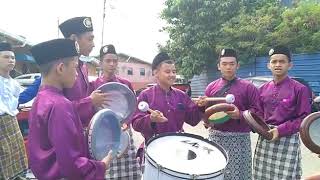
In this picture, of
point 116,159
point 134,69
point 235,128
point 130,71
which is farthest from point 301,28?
point 134,69

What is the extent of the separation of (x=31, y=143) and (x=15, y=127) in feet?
7.66

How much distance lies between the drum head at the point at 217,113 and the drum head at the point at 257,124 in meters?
0.19

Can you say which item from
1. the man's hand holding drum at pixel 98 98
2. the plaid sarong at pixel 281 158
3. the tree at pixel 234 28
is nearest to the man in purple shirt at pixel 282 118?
the plaid sarong at pixel 281 158

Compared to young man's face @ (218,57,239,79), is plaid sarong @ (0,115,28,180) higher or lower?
lower

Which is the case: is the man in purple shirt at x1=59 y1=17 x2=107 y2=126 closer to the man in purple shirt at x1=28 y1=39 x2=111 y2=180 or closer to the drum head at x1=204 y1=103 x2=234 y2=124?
the man in purple shirt at x1=28 y1=39 x2=111 y2=180

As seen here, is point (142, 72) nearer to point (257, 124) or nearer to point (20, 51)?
point (20, 51)

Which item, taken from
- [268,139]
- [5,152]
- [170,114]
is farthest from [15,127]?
[268,139]

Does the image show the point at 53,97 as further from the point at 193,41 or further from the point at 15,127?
the point at 193,41

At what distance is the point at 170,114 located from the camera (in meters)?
4.10

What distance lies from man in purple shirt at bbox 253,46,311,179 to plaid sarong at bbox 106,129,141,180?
1.45m

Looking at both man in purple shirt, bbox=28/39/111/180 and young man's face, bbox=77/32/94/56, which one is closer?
man in purple shirt, bbox=28/39/111/180

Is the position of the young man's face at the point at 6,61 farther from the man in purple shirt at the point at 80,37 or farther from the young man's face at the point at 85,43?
the young man's face at the point at 85,43

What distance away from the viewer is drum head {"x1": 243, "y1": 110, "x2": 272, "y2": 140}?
13.1 ft

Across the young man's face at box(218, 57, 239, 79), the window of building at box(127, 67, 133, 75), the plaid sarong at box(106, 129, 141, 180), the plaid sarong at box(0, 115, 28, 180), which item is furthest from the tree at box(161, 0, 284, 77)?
the window of building at box(127, 67, 133, 75)
